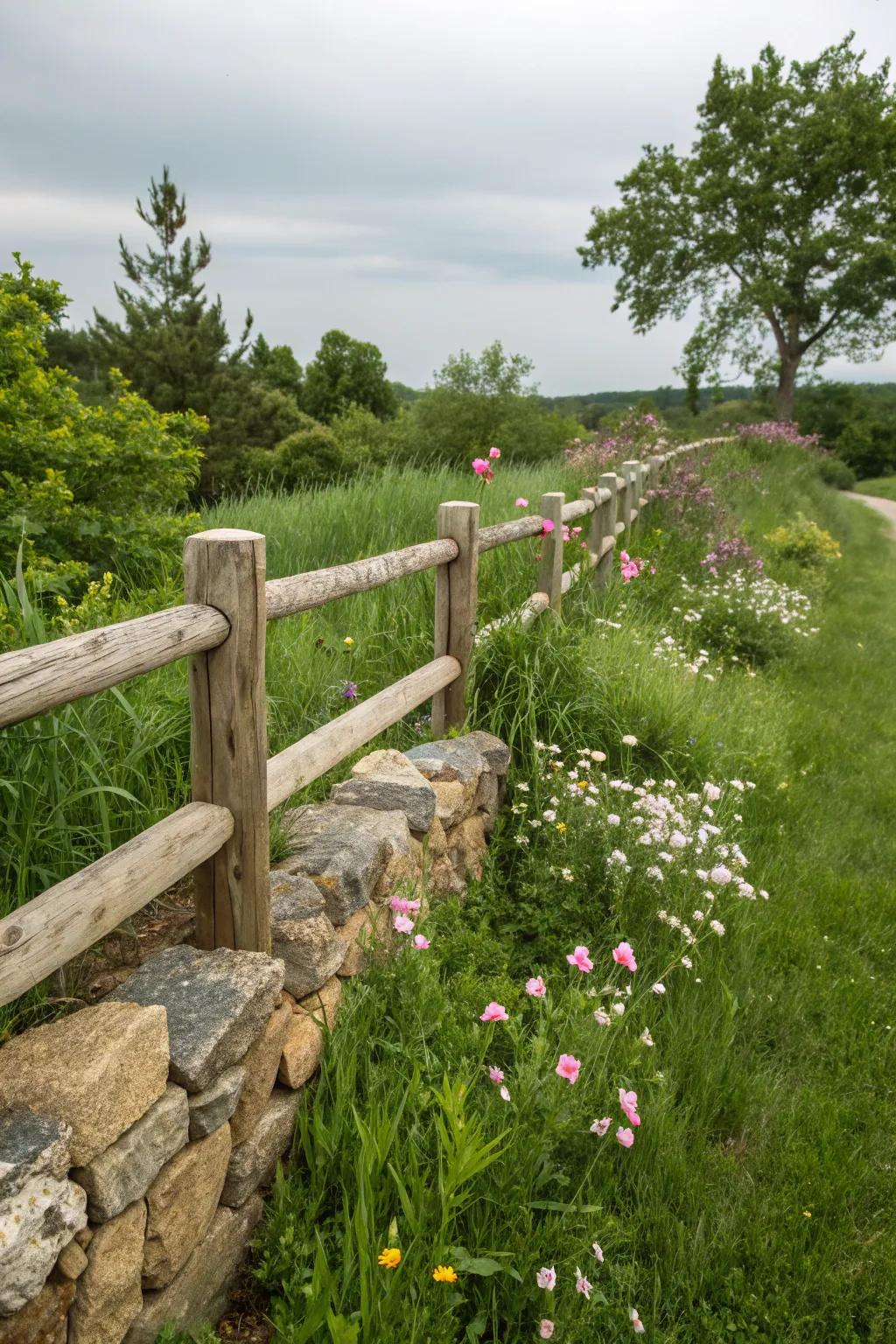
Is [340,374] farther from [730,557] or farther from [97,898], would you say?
[97,898]

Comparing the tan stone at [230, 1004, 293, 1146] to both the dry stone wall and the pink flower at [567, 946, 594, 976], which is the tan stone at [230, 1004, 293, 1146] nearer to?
the dry stone wall

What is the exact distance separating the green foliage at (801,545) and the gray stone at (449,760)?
8.20 metres

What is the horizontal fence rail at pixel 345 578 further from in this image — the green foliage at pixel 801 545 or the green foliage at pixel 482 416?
the green foliage at pixel 482 416

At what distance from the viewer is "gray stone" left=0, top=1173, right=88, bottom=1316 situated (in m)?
1.49

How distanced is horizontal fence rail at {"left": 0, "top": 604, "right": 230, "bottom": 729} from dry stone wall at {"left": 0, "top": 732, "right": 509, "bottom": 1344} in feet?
2.36

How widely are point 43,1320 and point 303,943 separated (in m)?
1.08

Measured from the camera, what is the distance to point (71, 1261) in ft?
5.40

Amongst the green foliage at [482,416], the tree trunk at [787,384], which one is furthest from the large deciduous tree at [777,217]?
the green foliage at [482,416]

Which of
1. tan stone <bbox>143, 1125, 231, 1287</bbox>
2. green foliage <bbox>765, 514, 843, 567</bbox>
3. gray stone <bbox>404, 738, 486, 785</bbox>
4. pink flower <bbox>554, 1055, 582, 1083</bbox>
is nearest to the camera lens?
tan stone <bbox>143, 1125, 231, 1287</bbox>

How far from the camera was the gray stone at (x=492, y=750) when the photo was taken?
4.11 m

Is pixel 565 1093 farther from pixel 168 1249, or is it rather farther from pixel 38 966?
pixel 38 966

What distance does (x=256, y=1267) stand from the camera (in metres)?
2.22

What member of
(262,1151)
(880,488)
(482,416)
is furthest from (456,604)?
(880,488)

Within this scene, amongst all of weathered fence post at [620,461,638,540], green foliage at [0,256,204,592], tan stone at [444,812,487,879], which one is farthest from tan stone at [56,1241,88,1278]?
weathered fence post at [620,461,638,540]
